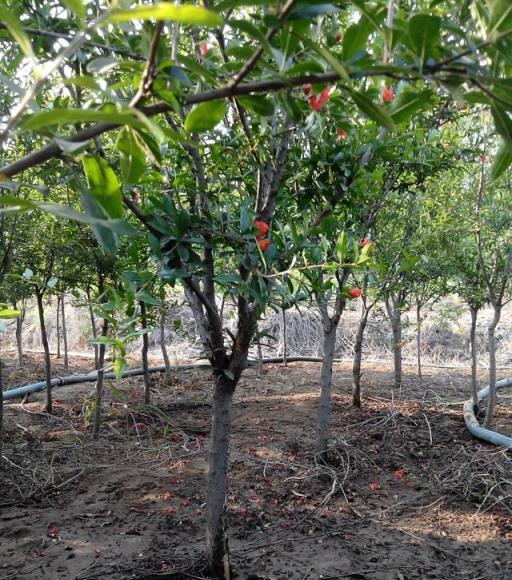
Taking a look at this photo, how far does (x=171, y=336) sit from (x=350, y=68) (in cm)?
1183

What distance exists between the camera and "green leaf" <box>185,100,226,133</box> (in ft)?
2.23

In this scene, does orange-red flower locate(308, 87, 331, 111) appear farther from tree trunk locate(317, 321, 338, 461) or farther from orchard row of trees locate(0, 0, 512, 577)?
tree trunk locate(317, 321, 338, 461)

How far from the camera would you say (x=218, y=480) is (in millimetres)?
2301

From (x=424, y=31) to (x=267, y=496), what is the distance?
10.9 feet

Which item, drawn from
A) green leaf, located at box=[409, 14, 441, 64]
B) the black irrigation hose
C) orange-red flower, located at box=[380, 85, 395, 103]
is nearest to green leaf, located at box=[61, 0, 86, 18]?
green leaf, located at box=[409, 14, 441, 64]

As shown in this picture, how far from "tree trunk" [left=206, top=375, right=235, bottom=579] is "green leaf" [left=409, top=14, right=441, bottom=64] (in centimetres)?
182

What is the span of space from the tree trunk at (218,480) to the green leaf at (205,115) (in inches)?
65.3

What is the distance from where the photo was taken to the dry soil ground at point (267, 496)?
2.66m

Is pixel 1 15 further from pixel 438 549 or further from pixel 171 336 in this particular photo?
pixel 171 336

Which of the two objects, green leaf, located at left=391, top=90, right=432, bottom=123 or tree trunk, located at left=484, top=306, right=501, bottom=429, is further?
tree trunk, located at left=484, top=306, right=501, bottom=429

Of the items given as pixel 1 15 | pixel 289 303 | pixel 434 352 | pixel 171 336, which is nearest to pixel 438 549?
pixel 289 303

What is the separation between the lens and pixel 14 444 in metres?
4.32

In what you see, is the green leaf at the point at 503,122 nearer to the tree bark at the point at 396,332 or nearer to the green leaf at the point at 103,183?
the green leaf at the point at 103,183

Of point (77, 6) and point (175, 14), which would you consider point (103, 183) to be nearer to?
point (77, 6)
